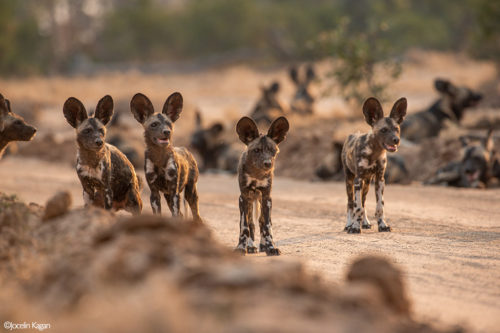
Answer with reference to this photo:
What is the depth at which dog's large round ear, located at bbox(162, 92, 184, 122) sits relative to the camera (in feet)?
23.7

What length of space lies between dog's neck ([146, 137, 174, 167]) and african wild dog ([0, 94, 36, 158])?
1215 mm

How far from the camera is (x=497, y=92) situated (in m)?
20.0

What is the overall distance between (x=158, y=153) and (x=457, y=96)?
9541mm

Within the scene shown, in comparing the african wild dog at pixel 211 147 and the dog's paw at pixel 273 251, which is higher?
the african wild dog at pixel 211 147

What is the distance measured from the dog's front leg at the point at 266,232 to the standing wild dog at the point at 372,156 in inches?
52.6

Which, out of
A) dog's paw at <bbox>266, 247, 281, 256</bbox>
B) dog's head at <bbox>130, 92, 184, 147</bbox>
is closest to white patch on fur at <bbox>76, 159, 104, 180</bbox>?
dog's head at <bbox>130, 92, 184, 147</bbox>

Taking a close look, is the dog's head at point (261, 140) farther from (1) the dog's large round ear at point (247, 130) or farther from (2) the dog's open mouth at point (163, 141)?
(2) the dog's open mouth at point (163, 141)

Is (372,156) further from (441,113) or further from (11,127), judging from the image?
(441,113)

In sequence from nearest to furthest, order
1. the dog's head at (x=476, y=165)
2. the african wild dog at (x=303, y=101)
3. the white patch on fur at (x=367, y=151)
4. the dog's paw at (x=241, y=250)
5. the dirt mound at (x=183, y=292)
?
the dirt mound at (x=183, y=292) < the dog's paw at (x=241, y=250) < the white patch on fur at (x=367, y=151) < the dog's head at (x=476, y=165) < the african wild dog at (x=303, y=101)

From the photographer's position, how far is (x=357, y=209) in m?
7.75

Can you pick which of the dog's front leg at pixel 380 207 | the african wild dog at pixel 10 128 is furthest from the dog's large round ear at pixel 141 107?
the dog's front leg at pixel 380 207

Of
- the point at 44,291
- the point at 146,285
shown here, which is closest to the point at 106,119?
the point at 44,291

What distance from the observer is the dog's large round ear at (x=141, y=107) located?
278 inches

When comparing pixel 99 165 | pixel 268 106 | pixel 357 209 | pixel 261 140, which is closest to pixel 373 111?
pixel 357 209
